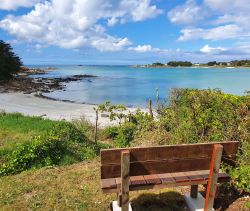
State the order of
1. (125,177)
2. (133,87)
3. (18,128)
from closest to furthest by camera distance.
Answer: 1. (125,177)
2. (18,128)
3. (133,87)

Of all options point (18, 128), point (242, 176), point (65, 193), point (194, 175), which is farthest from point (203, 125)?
point (18, 128)

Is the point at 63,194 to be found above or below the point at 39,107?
above

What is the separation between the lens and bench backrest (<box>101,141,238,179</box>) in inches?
171

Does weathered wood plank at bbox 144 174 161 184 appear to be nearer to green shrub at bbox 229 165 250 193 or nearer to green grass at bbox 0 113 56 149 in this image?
green shrub at bbox 229 165 250 193

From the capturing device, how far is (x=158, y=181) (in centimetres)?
455

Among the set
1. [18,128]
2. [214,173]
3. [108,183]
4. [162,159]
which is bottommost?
[18,128]

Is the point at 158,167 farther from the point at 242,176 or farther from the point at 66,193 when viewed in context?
the point at 66,193

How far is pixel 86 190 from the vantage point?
615cm

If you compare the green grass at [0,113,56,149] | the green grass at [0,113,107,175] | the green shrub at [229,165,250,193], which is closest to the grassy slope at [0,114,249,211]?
the green grass at [0,113,107,175]

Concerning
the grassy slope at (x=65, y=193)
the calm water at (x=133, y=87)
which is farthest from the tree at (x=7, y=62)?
the grassy slope at (x=65, y=193)

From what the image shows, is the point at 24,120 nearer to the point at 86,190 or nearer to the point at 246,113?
the point at 86,190

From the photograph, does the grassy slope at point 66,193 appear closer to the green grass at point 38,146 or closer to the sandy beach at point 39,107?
the green grass at point 38,146

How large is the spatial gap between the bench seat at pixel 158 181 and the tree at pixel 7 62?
52.0m

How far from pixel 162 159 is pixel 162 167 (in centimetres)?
15
